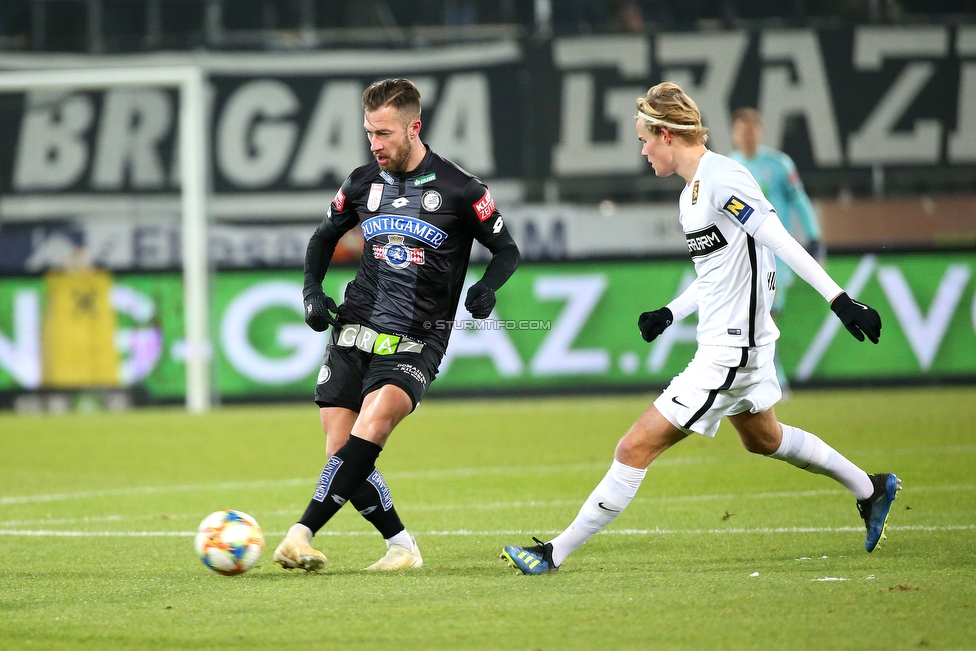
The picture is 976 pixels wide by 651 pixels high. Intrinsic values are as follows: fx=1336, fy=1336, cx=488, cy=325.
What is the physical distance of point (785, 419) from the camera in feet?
40.2

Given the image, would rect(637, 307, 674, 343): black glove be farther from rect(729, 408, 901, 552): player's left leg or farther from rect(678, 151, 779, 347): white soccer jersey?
rect(729, 408, 901, 552): player's left leg

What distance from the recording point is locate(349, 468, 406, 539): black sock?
605cm

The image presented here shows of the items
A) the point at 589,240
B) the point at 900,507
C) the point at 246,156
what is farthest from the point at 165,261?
the point at 900,507

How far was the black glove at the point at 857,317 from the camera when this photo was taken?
527cm

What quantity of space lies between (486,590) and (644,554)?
1165 millimetres

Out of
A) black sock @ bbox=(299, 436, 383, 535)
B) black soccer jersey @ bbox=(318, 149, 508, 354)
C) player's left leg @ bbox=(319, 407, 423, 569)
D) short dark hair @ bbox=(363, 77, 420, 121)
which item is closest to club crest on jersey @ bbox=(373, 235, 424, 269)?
black soccer jersey @ bbox=(318, 149, 508, 354)

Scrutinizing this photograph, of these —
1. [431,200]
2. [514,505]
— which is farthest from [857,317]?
[514,505]

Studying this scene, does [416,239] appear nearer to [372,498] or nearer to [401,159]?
[401,159]

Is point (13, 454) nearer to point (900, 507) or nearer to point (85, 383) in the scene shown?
point (85, 383)

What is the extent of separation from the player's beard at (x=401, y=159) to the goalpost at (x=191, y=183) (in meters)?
8.99

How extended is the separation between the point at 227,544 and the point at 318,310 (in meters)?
1.08

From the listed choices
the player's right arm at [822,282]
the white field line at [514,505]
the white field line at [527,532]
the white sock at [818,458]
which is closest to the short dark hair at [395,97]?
the player's right arm at [822,282]

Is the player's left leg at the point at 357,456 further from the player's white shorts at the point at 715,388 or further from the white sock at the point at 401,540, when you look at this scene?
the player's white shorts at the point at 715,388

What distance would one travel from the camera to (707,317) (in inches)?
226
